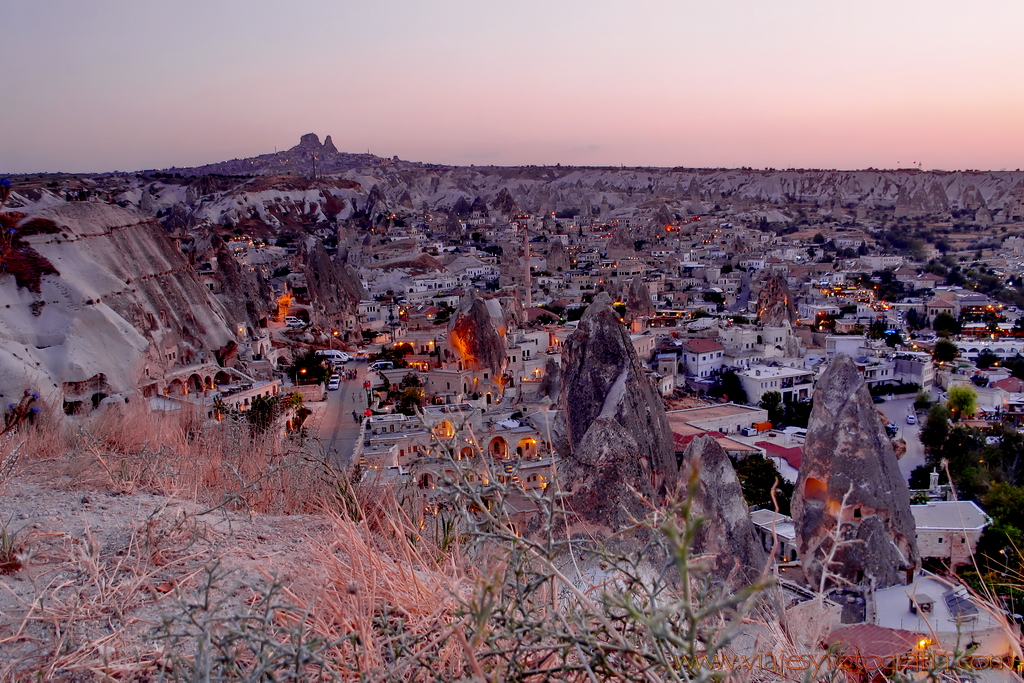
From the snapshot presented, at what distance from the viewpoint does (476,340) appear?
656 inches

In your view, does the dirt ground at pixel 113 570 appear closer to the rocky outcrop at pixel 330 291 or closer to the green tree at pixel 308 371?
the green tree at pixel 308 371

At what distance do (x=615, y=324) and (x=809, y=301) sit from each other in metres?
22.8

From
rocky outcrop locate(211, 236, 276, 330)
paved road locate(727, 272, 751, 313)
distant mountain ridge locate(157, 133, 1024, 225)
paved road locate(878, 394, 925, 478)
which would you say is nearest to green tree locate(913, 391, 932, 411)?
paved road locate(878, 394, 925, 478)

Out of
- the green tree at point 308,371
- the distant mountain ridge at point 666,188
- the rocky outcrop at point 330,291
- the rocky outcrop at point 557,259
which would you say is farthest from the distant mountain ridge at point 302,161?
the green tree at point 308,371

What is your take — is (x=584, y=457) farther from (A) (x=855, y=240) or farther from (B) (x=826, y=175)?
(B) (x=826, y=175)

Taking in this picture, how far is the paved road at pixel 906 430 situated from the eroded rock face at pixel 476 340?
305 inches

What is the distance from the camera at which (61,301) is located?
11797mm

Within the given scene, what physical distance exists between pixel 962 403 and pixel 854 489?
461 inches

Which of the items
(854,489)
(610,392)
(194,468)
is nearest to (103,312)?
(610,392)

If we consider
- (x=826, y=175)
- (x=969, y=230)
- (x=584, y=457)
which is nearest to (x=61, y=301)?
(x=584, y=457)

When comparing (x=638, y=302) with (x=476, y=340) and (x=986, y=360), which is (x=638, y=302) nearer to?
(x=986, y=360)

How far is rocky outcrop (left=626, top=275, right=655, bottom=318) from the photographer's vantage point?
25.8 m

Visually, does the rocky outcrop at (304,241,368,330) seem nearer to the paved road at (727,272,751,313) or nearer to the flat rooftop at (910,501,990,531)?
the paved road at (727,272,751,313)

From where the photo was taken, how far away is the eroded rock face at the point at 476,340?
16625mm
